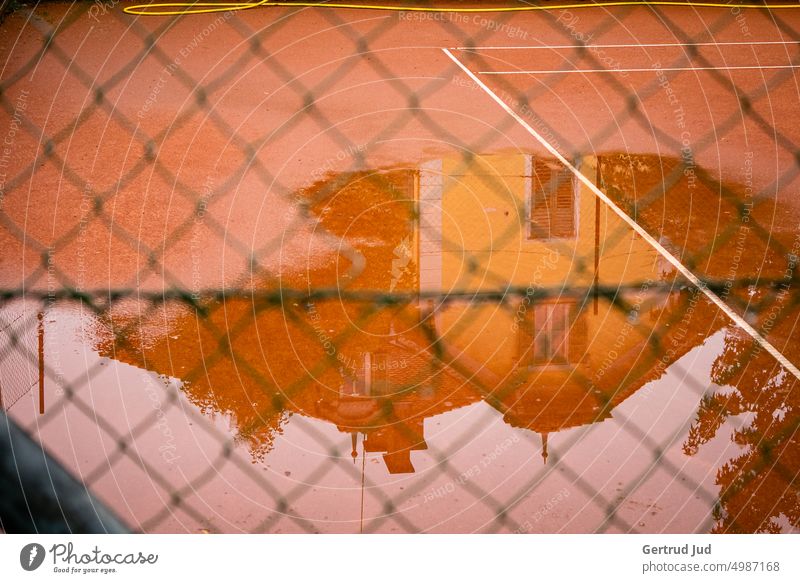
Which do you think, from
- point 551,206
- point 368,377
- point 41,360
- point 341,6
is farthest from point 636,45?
point 41,360

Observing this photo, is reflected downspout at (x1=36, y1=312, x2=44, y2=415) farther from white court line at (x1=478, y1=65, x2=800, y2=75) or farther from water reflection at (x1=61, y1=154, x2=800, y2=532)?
white court line at (x1=478, y1=65, x2=800, y2=75)

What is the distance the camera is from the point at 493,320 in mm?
640

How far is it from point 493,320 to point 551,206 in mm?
148

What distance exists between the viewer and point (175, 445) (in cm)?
65

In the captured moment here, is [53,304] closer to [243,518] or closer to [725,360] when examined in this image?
[243,518]

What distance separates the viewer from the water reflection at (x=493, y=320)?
638mm


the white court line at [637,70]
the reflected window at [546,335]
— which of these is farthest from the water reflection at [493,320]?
the white court line at [637,70]

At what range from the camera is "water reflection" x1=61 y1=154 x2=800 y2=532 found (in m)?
0.64

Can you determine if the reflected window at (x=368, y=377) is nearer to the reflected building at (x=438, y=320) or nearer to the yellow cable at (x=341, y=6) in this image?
the reflected building at (x=438, y=320)

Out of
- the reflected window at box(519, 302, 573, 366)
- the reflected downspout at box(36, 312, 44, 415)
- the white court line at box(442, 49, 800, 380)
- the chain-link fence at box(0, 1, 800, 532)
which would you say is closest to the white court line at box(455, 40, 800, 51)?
the chain-link fence at box(0, 1, 800, 532)

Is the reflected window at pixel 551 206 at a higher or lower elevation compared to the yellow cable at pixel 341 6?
lower

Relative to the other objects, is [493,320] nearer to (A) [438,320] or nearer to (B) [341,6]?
(A) [438,320]

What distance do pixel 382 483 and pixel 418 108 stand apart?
460 millimetres
